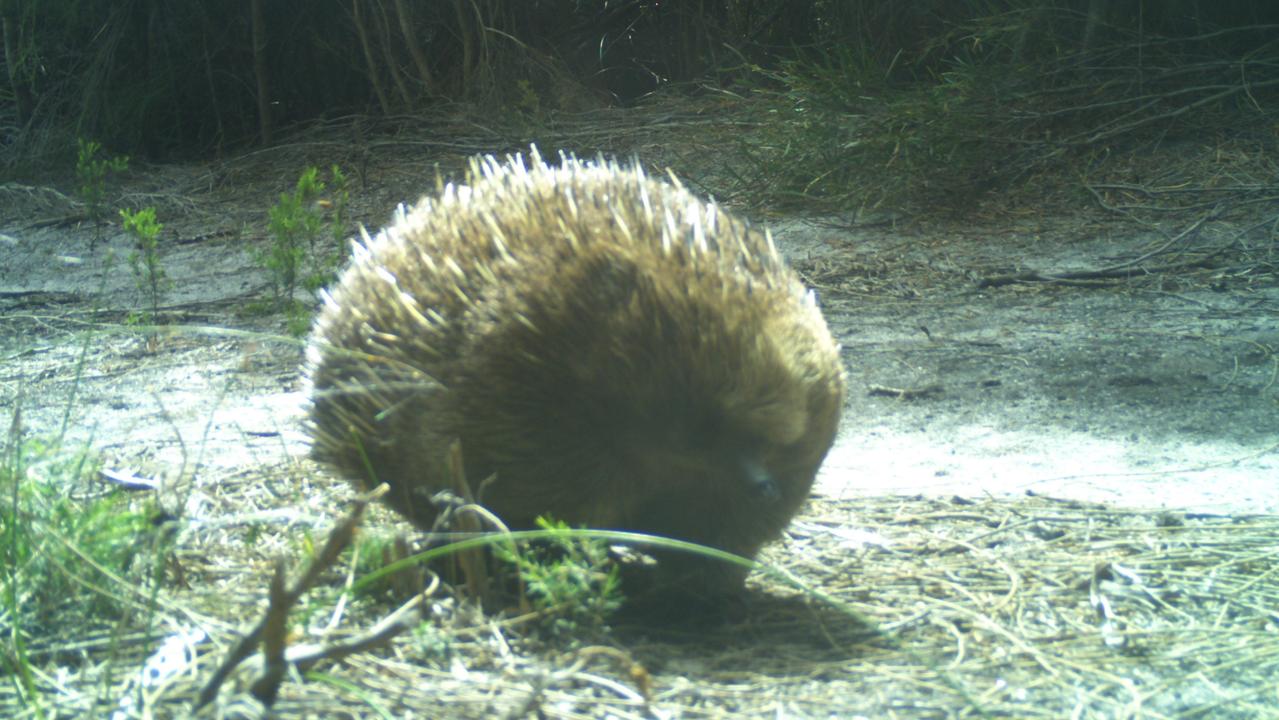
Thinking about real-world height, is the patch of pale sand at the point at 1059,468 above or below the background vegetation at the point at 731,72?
below

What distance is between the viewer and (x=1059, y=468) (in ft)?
11.4

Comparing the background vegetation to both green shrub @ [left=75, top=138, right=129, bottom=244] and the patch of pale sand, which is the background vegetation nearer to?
green shrub @ [left=75, top=138, right=129, bottom=244]

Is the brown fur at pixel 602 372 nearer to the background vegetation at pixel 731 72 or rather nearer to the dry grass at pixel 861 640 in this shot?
the dry grass at pixel 861 640

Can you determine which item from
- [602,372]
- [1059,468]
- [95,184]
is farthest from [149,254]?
[1059,468]

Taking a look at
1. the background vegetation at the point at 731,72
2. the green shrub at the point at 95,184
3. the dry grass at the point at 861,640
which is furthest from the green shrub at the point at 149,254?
the background vegetation at the point at 731,72

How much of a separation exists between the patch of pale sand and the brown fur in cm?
94

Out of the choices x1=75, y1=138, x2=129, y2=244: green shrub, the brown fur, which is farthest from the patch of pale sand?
x1=75, y1=138, x2=129, y2=244: green shrub

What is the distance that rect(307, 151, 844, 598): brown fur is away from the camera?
7.31 ft

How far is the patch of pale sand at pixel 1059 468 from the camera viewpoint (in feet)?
10.4

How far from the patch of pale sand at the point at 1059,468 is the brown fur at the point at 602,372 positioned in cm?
94

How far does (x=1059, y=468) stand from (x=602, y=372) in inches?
70.0

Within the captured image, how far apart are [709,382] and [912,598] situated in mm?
702

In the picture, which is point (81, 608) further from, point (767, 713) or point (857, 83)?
point (857, 83)

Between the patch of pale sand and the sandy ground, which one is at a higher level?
the sandy ground
